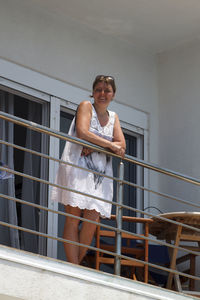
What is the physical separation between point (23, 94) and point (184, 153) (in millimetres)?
1944

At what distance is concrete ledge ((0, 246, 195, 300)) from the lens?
4.06m

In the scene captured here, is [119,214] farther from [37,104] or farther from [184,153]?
[184,153]

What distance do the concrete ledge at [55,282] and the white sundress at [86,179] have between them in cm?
69

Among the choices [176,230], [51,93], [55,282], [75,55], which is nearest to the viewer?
[55,282]

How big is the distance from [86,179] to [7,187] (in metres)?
1.50

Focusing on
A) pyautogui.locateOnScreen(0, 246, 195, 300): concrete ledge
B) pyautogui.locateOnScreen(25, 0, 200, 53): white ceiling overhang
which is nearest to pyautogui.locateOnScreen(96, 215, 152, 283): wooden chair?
pyautogui.locateOnScreen(0, 246, 195, 300): concrete ledge

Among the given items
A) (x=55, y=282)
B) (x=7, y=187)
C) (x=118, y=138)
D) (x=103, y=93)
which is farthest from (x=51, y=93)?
(x=55, y=282)

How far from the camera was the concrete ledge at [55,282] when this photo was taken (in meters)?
4.06

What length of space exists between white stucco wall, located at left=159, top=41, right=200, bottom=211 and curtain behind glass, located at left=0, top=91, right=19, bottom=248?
193 cm

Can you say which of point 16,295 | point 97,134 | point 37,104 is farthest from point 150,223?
point 16,295

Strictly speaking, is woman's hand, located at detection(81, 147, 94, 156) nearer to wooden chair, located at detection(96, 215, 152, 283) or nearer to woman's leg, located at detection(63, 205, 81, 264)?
woman's leg, located at detection(63, 205, 81, 264)

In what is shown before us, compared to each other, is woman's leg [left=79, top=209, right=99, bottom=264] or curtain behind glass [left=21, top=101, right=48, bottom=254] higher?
curtain behind glass [left=21, top=101, right=48, bottom=254]

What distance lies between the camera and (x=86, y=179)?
16.5ft

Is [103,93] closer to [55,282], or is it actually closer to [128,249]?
[128,249]
